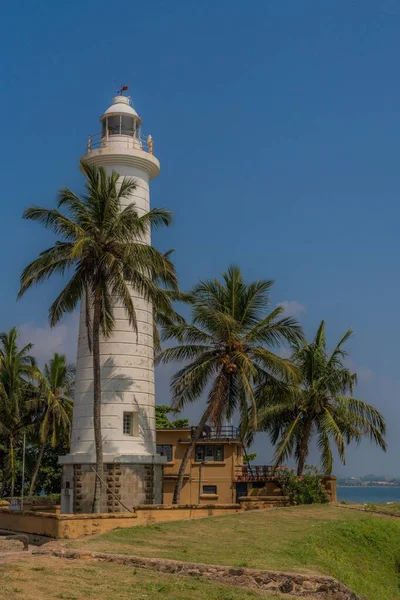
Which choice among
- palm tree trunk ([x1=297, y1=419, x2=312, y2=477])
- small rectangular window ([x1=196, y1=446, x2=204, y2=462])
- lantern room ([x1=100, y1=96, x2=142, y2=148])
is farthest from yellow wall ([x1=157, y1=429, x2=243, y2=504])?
lantern room ([x1=100, y1=96, x2=142, y2=148])

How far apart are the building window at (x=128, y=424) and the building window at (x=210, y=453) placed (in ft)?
40.9

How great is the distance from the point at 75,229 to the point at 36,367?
20.8 metres

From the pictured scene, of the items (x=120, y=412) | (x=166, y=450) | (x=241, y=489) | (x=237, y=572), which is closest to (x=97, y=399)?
(x=120, y=412)

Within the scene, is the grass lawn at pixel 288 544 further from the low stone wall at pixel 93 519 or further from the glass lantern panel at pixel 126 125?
the glass lantern panel at pixel 126 125

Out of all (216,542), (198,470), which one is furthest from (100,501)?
(198,470)

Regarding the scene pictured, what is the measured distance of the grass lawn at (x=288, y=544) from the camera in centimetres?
2130

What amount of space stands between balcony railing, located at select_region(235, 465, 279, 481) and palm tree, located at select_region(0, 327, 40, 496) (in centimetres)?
1344

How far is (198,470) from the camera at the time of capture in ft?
145

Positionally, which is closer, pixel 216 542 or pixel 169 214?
pixel 216 542

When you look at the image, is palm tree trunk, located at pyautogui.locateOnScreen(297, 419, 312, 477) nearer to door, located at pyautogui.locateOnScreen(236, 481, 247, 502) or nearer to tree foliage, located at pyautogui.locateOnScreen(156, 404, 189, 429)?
door, located at pyautogui.locateOnScreen(236, 481, 247, 502)

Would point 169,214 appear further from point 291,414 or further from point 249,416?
point 291,414

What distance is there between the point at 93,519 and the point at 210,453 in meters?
19.8

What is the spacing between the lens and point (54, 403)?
48312mm

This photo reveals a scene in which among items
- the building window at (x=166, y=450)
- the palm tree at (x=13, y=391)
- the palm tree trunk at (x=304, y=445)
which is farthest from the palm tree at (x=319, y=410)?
the palm tree at (x=13, y=391)
